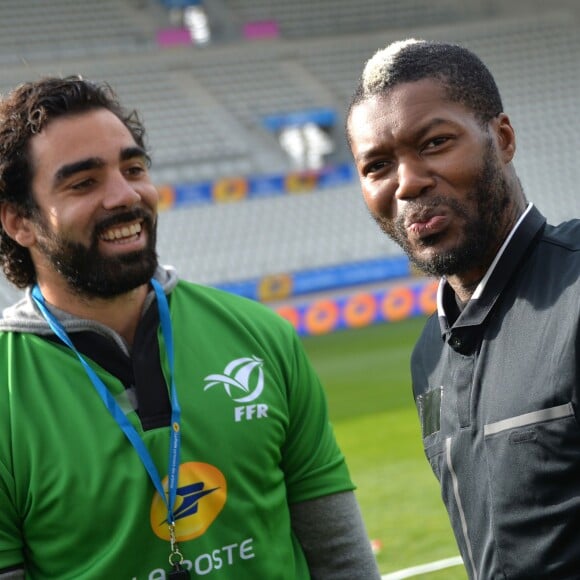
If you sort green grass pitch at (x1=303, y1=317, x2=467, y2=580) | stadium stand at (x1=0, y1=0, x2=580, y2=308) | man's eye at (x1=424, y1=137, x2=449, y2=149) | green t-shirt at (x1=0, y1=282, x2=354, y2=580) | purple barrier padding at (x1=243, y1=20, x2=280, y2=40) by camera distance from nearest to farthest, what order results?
man's eye at (x1=424, y1=137, x2=449, y2=149), green t-shirt at (x1=0, y1=282, x2=354, y2=580), green grass pitch at (x1=303, y1=317, x2=467, y2=580), stadium stand at (x1=0, y1=0, x2=580, y2=308), purple barrier padding at (x1=243, y1=20, x2=280, y2=40)

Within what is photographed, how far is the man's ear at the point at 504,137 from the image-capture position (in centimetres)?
169

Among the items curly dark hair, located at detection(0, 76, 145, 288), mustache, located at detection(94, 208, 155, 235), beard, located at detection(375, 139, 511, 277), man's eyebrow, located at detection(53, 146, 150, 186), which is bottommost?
beard, located at detection(375, 139, 511, 277)

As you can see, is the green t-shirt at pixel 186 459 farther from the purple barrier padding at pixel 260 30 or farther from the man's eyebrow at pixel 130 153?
the purple barrier padding at pixel 260 30

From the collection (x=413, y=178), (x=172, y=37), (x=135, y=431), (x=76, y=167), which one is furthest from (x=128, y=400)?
A: (x=172, y=37)

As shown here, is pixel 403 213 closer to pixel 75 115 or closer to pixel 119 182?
pixel 119 182

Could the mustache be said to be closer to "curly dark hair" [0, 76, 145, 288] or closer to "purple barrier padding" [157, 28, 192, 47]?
"curly dark hair" [0, 76, 145, 288]

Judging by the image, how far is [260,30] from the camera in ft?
62.2

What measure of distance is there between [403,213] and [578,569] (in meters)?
0.67

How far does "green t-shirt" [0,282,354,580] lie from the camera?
6.07 ft

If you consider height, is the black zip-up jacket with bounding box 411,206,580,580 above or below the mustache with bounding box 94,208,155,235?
below

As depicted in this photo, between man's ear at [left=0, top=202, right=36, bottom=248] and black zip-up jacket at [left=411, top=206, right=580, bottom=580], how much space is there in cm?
99

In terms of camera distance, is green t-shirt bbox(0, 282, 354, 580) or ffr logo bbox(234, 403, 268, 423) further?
ffr logo bbox(234, 403, 268, 423)

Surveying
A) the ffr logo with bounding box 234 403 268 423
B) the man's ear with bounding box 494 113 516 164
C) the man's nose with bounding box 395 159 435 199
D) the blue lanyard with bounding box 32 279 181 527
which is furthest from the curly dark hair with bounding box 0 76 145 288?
the man's ear with bounding box 494 113 516 164

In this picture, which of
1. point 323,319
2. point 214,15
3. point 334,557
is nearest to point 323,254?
point 323,319
